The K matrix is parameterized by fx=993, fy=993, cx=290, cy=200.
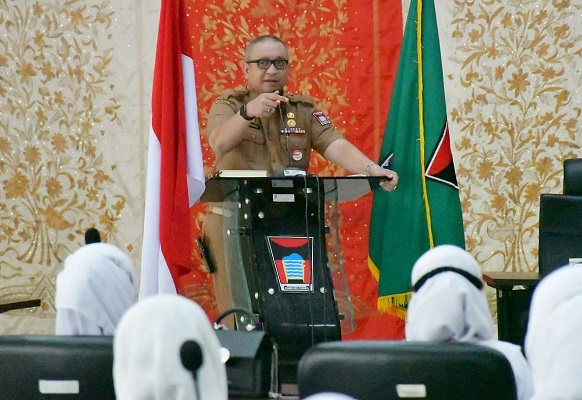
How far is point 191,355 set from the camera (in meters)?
1.88

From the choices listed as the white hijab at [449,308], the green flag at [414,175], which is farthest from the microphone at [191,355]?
the green flag at [414,175]

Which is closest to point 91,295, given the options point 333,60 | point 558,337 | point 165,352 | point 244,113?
point 165,352

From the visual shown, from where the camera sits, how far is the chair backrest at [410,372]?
216 cm

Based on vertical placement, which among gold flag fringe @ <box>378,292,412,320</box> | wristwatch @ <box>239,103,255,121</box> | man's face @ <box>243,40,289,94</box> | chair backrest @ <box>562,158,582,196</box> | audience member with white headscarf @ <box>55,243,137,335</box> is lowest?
gold flag fringe @ <box>378,292,412,320</box>

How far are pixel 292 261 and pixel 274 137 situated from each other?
88 cm

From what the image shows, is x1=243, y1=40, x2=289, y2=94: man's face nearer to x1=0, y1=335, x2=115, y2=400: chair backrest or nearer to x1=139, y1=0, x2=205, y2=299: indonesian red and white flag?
x1=139, y1=0, x2=205, y2=299: indonesian red and white flag

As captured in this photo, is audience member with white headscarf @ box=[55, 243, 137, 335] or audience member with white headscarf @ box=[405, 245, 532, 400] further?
audience member with white headscarf @ box=[55, 243, 137, 335]

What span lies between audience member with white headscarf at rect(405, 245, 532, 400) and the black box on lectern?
1418 millimetres

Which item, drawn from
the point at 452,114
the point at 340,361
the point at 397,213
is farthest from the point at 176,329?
the point at 452,114

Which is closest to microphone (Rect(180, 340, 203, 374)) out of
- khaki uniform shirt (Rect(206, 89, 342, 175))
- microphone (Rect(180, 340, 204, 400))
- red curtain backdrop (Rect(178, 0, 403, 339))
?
microphone (Rect(180, 340, 204, 400))

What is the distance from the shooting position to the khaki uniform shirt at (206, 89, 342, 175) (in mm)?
4715

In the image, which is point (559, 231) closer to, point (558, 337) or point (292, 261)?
point (292, 261)

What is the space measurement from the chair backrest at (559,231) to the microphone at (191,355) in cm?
289

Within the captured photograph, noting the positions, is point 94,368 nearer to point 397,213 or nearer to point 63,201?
point 397,213
